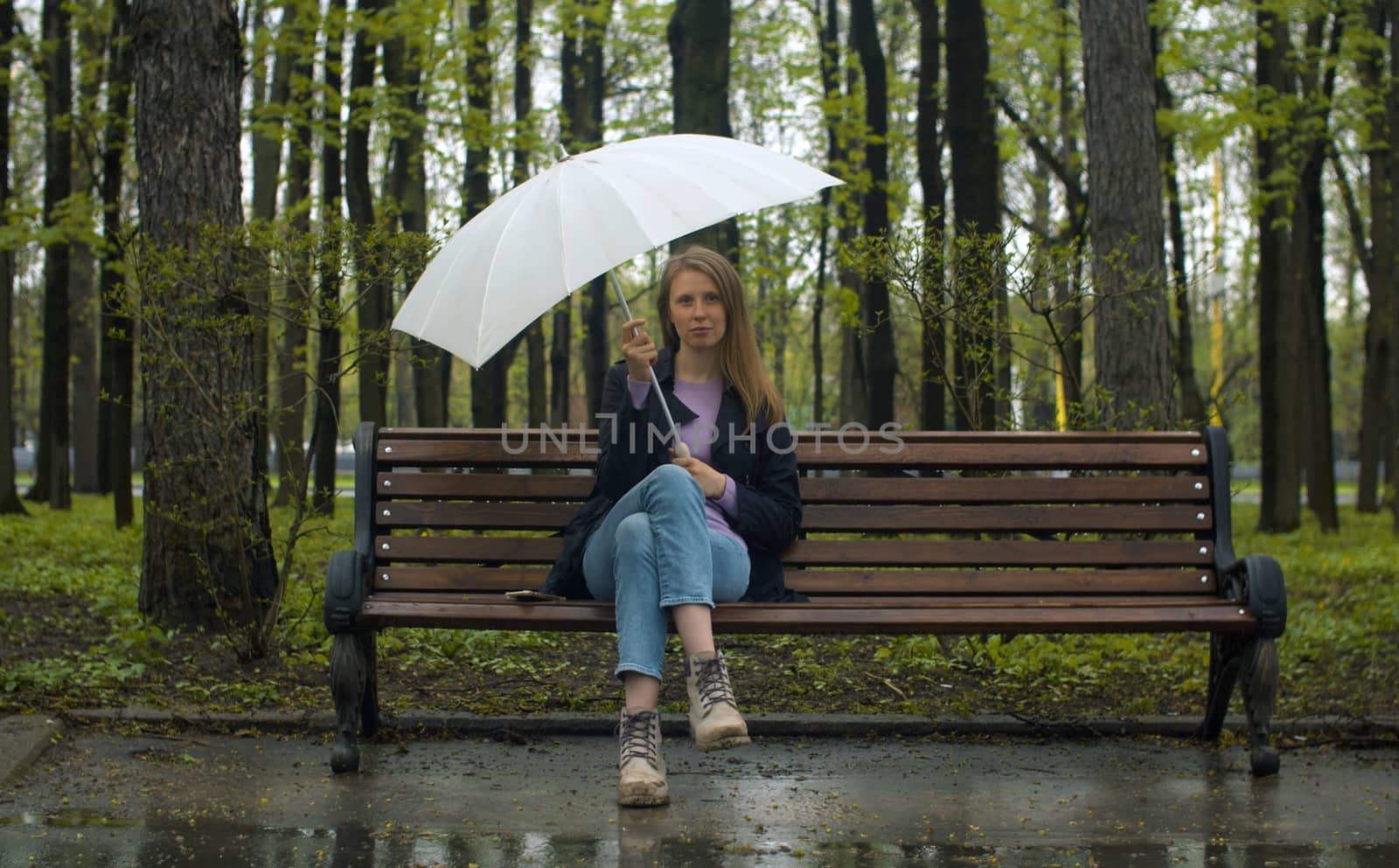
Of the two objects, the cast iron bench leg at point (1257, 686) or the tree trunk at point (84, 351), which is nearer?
the cast iron bench leg at point (1257, 686)

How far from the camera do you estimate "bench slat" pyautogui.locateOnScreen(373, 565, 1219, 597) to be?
498 centimetres

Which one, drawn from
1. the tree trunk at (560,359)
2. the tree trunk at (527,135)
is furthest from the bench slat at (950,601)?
the tree trunk at (560,359)

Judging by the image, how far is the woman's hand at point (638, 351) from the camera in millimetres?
4414

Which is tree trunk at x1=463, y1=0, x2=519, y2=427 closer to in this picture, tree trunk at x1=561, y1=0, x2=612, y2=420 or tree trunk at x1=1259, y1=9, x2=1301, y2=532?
tree trunk at x1=561, y1=0, x2=612, y2=420

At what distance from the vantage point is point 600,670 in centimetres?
645

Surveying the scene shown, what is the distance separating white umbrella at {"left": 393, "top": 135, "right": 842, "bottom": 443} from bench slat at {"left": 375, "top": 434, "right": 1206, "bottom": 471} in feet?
2.36

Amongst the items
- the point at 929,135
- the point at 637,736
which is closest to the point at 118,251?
Result: the point at 929,135

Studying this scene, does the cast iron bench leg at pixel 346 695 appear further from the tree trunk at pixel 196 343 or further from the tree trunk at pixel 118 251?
the tree trunk at pixel 118 251

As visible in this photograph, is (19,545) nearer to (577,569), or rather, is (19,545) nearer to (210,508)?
(210,508)

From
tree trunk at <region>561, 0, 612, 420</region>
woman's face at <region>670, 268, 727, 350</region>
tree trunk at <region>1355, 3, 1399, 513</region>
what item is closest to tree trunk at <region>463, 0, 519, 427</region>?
tree trunk at <region>561, 0, 612, 420</region>

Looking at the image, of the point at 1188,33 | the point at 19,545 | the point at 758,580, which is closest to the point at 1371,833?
the point at 758,580

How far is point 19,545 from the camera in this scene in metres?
11.9

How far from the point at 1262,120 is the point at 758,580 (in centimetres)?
1278

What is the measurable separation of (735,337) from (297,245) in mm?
2112
